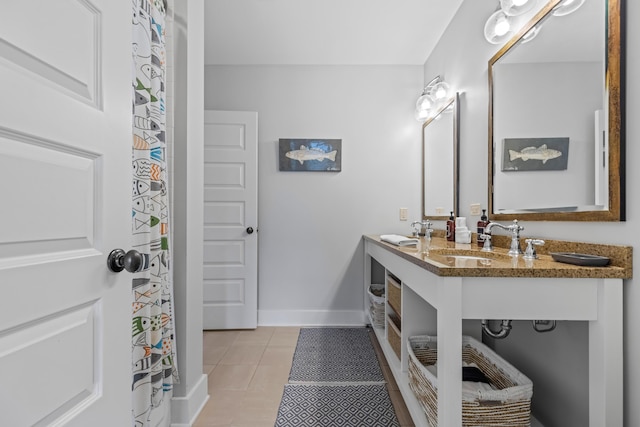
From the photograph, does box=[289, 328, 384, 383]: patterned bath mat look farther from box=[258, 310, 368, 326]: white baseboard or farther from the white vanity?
the white vanity

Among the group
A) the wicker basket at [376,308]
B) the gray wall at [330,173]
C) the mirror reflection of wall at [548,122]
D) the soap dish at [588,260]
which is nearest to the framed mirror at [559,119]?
the mirror reflection of wall at [548,122]

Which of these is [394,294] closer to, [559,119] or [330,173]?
[559,119]

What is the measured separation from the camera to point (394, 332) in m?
1.98

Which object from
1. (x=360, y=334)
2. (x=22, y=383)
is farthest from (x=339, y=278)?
(x=22, y=383)

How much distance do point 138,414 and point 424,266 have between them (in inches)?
49.8

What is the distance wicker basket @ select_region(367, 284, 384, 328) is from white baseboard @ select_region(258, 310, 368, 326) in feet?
0.89

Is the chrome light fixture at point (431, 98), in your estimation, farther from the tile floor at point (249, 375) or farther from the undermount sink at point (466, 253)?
the tile floor at point (249, 375)

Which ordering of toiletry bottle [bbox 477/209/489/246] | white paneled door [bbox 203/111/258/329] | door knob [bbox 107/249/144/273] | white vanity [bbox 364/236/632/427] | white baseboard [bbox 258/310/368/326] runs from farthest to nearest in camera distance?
white baseboard [bbox 258/310/368/326]
white paneled door [bbox 203/111/258/329]
toiletry bottle [bbox 477/209/489/246]
white vanity [bbox 364/236/632/427]
door knob [bbox 107/249/144/273]

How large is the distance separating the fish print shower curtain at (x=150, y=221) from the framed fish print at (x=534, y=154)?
173 centimetres

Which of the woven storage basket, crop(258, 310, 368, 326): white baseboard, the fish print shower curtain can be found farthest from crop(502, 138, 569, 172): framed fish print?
crop(258, 310, 368, 326): white baseboard

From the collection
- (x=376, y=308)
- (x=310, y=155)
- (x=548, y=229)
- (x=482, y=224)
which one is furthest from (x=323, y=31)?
(x=376, y=308)

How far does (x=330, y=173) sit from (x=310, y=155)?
0.86 ft

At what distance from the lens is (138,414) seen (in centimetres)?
120

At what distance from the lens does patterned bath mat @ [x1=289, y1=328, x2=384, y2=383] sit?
2.00 m
